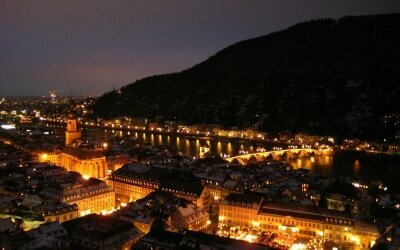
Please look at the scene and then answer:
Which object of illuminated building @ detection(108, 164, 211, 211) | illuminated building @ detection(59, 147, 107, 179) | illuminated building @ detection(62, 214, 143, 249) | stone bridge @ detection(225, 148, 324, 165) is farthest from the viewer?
stone bridge @ detection(225, 148, 324, 165)

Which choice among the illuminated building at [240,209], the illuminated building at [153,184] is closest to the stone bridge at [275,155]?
the illuminated building at [153,184]

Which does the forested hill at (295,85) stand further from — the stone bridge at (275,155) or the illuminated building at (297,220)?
the illuminated building at (297,220)

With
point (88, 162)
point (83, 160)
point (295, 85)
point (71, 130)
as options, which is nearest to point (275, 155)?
point (71, 130)

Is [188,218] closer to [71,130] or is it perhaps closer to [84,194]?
[84,194]

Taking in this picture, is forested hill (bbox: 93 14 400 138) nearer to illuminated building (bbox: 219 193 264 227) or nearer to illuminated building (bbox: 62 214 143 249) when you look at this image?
illuminated building (bbox: 219 193 264 227)

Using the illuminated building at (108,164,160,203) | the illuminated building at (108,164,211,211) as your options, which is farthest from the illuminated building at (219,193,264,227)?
the illuminated building at (108,164,160,203)
